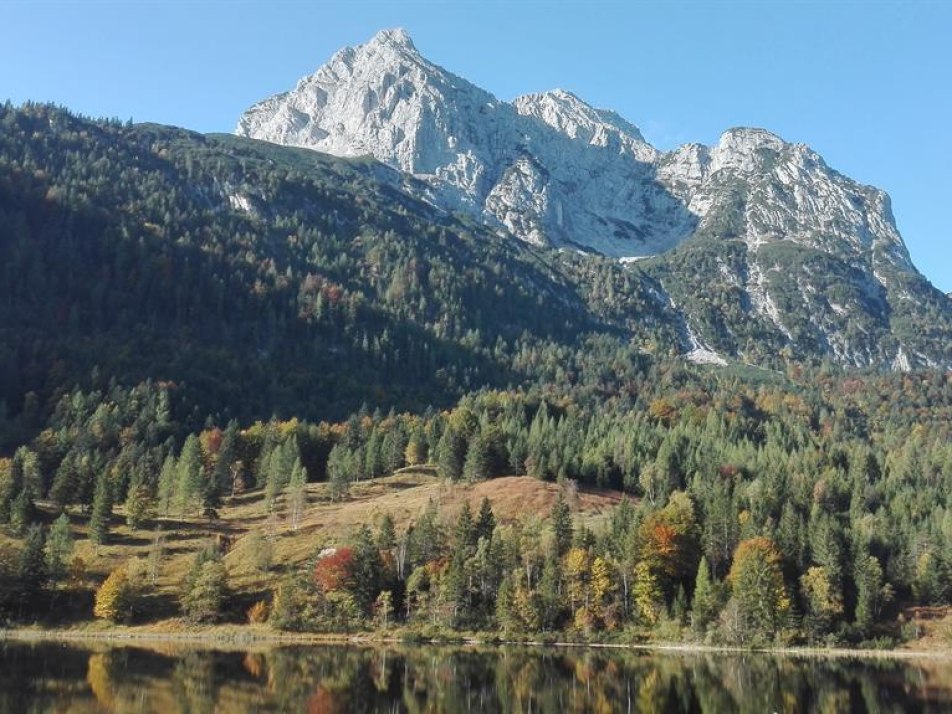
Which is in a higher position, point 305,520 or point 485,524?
point 305,520

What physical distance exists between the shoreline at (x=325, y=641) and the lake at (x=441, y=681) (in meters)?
6.41

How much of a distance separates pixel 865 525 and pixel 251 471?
395ft

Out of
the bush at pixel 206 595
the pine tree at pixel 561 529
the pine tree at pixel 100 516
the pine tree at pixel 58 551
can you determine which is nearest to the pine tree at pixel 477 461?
the pine tree at pixel 561 529

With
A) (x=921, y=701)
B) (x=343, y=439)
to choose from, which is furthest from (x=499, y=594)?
(x=343, y=439)

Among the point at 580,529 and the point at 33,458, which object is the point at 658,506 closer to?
the point at 580,529

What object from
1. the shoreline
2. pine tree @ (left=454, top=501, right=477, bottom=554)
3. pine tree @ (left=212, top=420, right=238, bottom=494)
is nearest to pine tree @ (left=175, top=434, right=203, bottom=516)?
pine tree @ (left=212, top=420, right=238, bottom=494)

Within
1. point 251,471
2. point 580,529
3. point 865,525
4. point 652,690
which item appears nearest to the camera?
point 652,690

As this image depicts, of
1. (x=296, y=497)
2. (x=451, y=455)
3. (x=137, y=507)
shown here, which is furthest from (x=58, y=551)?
(x=451, y=455)

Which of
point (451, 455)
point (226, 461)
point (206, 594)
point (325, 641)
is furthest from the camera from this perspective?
point (226, 461)

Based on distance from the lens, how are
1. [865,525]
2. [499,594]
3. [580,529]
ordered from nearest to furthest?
[499,594], [580,529], [865,525]

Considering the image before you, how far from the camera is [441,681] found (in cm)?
6656

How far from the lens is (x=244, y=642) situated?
330 feet

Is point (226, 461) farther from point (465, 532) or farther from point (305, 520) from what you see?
point (465, 532)

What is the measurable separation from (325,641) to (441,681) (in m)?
40.4
